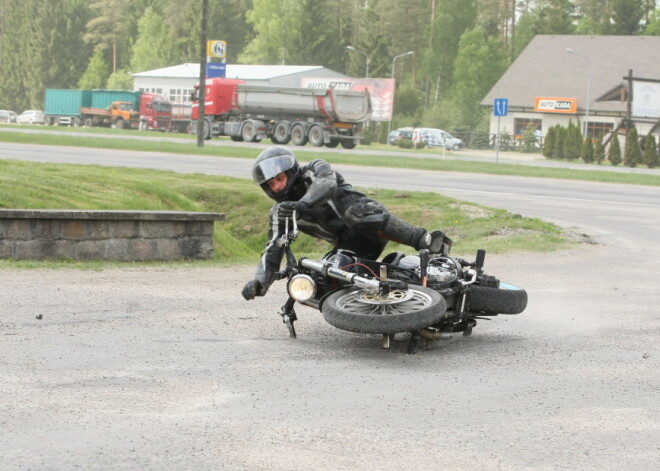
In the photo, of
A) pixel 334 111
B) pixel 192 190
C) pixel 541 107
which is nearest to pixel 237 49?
pixel 541 107

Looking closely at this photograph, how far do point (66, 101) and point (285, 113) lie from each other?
36.9 m

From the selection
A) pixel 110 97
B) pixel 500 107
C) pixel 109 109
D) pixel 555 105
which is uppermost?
pixel 555 105

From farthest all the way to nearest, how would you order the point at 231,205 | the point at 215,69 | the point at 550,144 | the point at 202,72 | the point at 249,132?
the point at 550,144, the point at 249,132, the point at 215,69, the point at 202,72, the point at 231,205

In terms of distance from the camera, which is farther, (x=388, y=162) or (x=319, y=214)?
(x=388, y=162)

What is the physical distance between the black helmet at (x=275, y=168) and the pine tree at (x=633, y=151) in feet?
151

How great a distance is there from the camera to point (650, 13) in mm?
117938

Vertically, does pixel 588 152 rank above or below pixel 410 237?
above

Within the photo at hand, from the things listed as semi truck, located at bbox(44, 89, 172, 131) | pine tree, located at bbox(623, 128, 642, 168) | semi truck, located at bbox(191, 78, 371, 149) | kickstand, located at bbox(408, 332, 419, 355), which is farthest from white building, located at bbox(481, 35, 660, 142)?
kickstand, located at bbox(408, 332, 419, 355)

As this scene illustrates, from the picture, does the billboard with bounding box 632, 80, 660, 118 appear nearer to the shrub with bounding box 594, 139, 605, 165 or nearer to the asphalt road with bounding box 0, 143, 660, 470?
the shrub with bounding box 594, 139, 605, 165

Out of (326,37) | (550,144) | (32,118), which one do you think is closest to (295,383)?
(550,144)

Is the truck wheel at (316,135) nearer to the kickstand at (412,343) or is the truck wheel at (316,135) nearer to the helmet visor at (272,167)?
the helmet visor at (272,167)

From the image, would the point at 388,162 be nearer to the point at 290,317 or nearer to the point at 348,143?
the point at 348,143

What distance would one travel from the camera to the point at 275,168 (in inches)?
341

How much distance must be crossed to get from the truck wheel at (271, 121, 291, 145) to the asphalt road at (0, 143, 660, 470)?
45.9 meters
